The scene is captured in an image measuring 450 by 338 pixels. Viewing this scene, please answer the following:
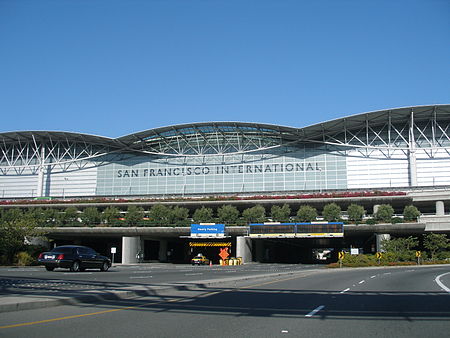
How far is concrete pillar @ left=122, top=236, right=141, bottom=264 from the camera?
67.8 meters

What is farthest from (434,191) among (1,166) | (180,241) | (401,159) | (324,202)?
(1,166)

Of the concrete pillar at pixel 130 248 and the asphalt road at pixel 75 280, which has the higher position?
the asphalt road at pixel 75 280

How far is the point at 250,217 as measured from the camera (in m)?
69.2

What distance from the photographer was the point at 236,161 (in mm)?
85000

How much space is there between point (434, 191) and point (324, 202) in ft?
52.1

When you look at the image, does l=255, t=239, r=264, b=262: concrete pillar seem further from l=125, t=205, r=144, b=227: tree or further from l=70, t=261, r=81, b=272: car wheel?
l=70, t=261, r=81, b=272: car wheel

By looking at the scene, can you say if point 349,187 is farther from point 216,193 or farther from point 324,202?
point 216,193

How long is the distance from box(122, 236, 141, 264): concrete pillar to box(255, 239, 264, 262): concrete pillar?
17.6m

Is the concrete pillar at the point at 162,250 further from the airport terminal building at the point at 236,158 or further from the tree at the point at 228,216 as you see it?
the tree at the point at 228,216

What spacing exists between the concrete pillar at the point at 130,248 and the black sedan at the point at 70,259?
38738 mm

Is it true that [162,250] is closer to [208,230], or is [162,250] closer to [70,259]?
[208,230]

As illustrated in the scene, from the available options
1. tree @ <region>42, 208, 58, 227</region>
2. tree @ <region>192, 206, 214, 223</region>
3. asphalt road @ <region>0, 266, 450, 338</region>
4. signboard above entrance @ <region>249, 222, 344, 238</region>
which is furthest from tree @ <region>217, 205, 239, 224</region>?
asphalt road @ <region>0, 266, 450, 338</region>

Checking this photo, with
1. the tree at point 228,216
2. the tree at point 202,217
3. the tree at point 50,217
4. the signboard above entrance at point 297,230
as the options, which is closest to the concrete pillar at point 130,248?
the tree at point 202,217

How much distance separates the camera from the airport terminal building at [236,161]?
75.6 meters
